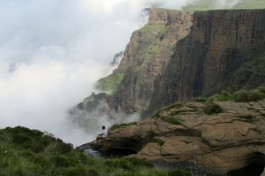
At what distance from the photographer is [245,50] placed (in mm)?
168625

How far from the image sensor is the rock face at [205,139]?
23.5 meters

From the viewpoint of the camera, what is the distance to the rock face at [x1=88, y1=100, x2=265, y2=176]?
926 inches

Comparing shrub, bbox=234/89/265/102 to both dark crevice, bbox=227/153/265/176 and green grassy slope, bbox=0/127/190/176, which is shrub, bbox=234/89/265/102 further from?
green grassy slope, bbox=0/127/190/176

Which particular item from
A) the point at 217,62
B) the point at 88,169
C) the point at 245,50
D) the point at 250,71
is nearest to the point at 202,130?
the point at 88,169

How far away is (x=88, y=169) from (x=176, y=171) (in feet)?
12.0

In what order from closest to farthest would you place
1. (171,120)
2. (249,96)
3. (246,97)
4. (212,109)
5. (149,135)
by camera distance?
(149,135)
(171,120)
(212,109)
(249,96)
(246,97)

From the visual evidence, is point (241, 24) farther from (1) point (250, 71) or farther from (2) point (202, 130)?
(2) point (202, 130)

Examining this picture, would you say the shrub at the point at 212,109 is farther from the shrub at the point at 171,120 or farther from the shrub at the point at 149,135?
the shrub at the point at 149,135

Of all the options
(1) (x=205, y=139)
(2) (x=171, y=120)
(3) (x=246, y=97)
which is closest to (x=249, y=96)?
(3) (x=246, y=97)

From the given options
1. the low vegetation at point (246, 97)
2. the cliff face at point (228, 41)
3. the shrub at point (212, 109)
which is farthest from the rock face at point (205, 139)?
the cliff face at point (228, 41)

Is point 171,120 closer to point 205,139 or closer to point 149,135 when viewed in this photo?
point 149,135

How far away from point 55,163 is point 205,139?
10397 millimetres

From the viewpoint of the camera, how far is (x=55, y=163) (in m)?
17.7

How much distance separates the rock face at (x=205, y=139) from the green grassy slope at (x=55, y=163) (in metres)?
4.55
